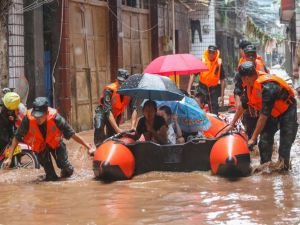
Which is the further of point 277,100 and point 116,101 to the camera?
point 116,101

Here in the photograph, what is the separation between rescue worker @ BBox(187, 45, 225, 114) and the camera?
12.2 meters

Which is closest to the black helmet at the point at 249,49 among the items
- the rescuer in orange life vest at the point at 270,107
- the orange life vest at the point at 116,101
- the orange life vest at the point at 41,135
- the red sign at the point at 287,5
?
the rescuer in orange life vest at the point at 270,107

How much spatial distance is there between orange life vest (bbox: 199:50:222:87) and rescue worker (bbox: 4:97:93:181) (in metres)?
4.79

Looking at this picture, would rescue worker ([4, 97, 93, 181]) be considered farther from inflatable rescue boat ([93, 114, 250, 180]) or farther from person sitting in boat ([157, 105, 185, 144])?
person sitting in boat ([157, 105, 185, 144])

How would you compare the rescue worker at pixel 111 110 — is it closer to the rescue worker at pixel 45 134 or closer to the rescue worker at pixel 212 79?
the rescue worker at pixel 45 134

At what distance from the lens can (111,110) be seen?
32.6ft

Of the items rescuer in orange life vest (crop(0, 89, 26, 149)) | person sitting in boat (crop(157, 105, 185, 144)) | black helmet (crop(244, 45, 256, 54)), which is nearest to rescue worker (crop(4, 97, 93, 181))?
rescuer in orange life vest (crop(0, 89, 26, 149))

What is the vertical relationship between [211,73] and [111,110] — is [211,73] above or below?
above

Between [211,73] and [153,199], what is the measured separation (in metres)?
5.81

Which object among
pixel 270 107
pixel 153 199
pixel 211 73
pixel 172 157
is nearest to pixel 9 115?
pixel 172 157

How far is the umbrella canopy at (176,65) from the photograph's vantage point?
10805 millimetres

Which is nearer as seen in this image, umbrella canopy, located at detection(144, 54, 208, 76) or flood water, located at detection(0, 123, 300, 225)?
flood water, located at detection(0, 123, 300, 225)

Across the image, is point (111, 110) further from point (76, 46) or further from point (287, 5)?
point (287, 5)

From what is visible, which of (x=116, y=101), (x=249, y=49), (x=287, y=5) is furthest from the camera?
(x=287, y=5)
